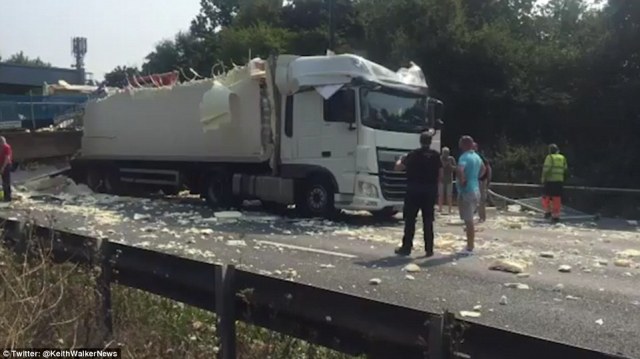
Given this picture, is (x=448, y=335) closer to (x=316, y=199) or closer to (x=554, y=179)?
(x=316, y=199)

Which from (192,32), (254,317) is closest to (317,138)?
(254,317)

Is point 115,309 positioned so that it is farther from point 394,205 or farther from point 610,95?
point 610,95

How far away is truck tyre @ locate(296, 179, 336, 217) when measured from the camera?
16625 millimetres

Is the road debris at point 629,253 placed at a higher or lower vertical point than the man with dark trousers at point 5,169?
lower

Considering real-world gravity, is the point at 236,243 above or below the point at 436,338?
below

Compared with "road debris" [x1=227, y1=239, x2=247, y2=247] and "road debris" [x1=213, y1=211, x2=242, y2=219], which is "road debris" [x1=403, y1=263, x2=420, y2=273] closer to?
"road debris" [x1=227, y1=239, x2=247, y2=247]

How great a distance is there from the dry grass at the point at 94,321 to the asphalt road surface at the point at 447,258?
3.69ft

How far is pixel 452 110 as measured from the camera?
32.7m

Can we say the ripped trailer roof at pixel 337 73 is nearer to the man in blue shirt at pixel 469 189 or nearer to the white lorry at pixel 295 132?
the white lorry at pixel 295 132

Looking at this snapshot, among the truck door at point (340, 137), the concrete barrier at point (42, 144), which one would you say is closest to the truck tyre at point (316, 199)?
the truck door at point (340, 137)

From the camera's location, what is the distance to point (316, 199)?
666 inches

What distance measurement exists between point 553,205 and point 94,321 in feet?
47.9

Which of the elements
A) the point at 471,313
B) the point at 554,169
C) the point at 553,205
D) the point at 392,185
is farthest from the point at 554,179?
the point at 471,313

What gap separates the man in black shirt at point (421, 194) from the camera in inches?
460
